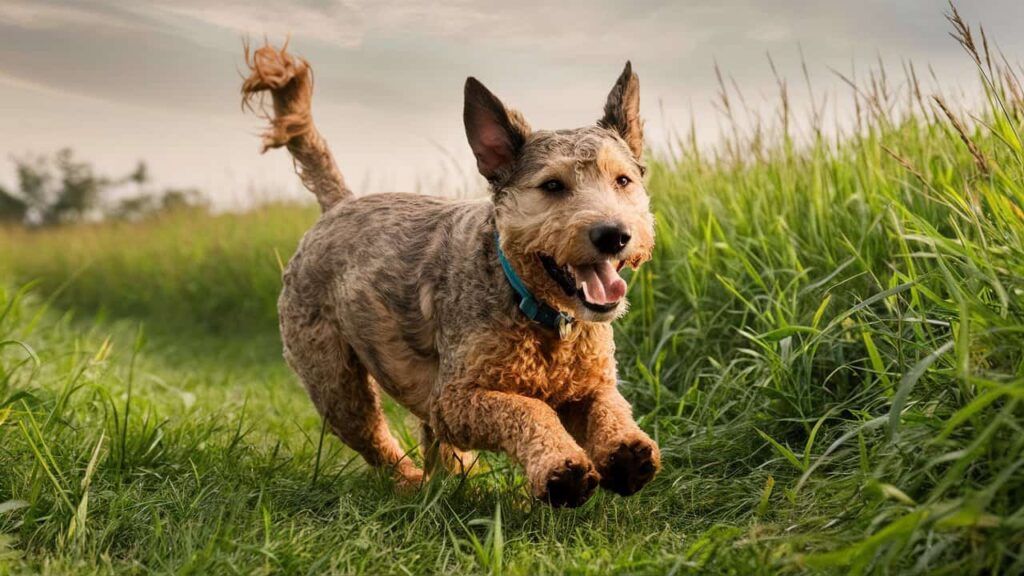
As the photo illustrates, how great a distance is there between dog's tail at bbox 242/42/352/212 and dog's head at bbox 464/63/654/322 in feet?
6.05

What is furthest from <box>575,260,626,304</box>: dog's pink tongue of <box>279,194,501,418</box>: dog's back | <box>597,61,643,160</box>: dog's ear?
<box>597,61,643,160</box>: dog's ear

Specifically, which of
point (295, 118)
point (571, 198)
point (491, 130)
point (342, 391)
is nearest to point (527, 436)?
point (571, 198)

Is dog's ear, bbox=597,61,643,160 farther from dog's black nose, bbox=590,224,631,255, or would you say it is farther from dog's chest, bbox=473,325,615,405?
dog's chest, bbox=473,325,615,405

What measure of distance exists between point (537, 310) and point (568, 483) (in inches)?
33.8

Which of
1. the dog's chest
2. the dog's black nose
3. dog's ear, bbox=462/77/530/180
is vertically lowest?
the dog's chest

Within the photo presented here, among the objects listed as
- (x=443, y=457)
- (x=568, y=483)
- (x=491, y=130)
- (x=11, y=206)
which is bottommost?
(x=11, y=206)

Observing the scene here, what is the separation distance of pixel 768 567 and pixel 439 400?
1652 mm

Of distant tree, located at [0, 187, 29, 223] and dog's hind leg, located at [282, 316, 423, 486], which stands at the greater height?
dog's hind leg, located at [282, 316, 423, 486]

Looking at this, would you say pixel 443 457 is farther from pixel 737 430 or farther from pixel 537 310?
pixel 737 430

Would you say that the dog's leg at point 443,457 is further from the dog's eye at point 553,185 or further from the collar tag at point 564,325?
the dog's eye at point 553,185

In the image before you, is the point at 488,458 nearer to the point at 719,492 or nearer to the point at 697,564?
the point at 719,492

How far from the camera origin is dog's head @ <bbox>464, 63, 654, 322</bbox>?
3654 millimetres

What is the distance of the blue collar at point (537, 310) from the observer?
392 cm

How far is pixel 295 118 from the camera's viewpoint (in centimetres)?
566
